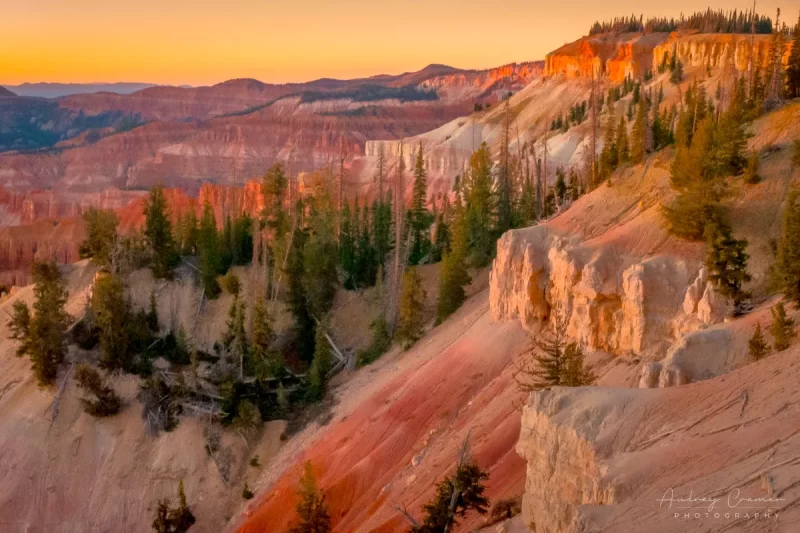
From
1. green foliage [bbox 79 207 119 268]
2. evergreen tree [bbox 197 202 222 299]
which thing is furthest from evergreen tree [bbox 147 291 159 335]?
green foliage [bbox 79 207 119 268]

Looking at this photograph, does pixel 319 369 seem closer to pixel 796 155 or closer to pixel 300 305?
pixel 300 305

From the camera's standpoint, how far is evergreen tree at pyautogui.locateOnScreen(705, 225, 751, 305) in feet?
88.0

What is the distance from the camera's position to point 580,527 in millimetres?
14758

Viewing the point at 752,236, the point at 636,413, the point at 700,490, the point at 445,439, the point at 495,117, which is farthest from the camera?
the point at 495,117

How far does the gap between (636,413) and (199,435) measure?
29.1 metres

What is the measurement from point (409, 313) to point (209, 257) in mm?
13952

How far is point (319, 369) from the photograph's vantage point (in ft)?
145

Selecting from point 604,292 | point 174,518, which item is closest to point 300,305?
Answer: point 174,518

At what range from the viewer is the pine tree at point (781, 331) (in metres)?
21.9

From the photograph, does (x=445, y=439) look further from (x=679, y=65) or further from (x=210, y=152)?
(x=210, y=152)

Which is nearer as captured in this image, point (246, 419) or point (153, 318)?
point (246, 419)

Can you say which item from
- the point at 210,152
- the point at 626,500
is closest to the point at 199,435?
the point at 626,500

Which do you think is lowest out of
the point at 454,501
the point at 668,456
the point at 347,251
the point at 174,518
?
the point at 174,518

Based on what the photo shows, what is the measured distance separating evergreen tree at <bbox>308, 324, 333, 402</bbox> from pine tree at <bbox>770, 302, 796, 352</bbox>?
2563 cm
